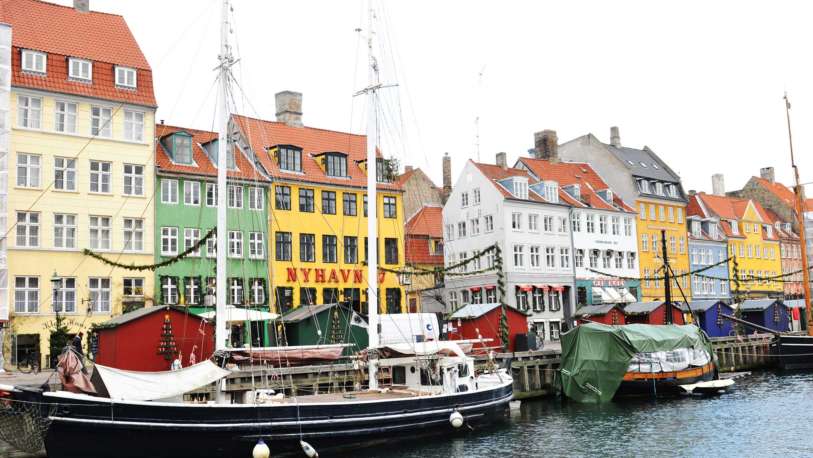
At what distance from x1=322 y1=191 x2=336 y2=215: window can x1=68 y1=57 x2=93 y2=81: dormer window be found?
15722mm

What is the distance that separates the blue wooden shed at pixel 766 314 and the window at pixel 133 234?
47554mm

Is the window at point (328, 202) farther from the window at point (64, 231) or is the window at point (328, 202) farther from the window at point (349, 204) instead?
the window at point (64, 231)

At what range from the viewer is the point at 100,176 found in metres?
45.4

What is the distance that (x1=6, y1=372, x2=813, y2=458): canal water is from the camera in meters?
27.6

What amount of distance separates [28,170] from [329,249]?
60.1 feet

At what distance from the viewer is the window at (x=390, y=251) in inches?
2208

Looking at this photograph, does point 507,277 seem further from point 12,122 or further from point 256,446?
point 256,446

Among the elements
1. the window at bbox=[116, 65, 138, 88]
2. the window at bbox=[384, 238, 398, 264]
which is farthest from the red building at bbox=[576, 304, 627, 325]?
the window at bbox=[116, 65, 138, 88]

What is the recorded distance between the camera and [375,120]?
33031mm

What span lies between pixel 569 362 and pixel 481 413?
1040 centimetres

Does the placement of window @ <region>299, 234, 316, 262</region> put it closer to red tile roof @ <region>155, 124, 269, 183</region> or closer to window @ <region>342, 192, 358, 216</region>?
window @ <region>342, 192, 358, 216</region>

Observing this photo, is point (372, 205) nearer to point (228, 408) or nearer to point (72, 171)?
point (228, 408)

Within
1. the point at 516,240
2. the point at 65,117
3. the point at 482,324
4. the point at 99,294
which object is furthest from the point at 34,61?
the point at 516,240

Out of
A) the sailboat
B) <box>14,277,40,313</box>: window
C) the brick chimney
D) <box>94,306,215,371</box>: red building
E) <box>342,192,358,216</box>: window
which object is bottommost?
the sailboat
